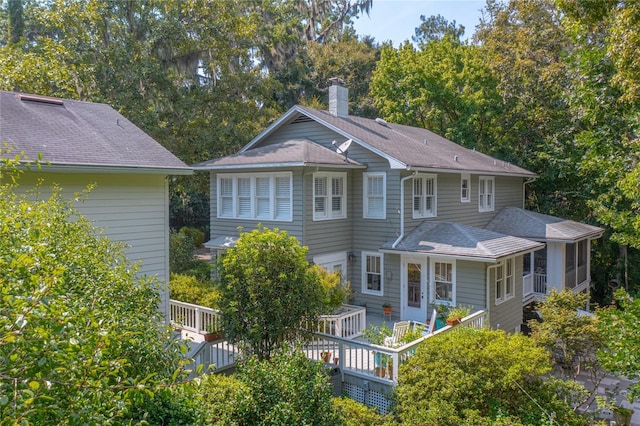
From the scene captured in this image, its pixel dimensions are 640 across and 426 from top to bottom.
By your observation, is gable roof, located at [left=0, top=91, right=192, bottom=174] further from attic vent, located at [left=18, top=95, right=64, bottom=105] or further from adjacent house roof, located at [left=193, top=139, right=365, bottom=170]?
adjacent house roof, located at [left=193, top=139, right=365, bottom=170]

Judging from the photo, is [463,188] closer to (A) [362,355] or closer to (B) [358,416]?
(A) [362,355]

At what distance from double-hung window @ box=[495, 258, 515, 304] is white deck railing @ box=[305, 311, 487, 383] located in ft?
9.95

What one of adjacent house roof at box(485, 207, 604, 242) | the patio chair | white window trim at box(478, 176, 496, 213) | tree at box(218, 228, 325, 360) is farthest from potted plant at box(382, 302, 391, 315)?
white window trim at box(478, 176, 496, 213)

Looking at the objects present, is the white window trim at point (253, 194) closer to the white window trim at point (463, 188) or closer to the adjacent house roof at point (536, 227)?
the white window trim at point (463, 188)

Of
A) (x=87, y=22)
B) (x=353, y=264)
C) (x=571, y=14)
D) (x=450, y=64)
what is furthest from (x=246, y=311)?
(x=450, y=64)

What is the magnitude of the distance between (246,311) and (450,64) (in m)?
22.1

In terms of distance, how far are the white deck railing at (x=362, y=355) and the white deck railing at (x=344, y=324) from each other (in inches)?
24.0

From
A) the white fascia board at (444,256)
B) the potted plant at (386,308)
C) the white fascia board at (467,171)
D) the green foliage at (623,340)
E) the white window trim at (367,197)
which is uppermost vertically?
the white fascia board at (467,171)

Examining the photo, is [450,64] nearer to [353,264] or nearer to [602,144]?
[353,264]

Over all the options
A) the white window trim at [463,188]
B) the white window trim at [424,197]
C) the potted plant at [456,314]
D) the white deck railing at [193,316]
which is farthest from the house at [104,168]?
the white window trim at [463,188]

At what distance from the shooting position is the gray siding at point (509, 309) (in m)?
13.5

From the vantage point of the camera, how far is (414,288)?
14.7m

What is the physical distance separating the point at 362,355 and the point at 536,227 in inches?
455

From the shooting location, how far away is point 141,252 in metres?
10.0
